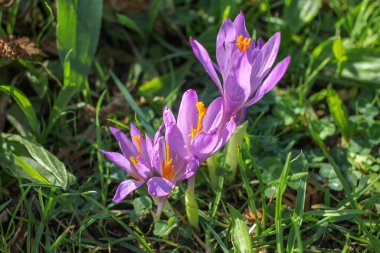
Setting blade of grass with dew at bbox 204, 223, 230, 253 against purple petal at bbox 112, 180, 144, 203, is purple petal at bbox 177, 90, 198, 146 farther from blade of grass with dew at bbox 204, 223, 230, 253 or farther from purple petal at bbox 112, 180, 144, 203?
blade of grass with dew at bbox 204, 223, 230, 253

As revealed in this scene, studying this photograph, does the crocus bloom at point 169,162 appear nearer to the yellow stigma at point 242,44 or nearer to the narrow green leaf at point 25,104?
the yellow stigma at point 242,44

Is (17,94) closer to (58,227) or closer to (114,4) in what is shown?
(58,227)

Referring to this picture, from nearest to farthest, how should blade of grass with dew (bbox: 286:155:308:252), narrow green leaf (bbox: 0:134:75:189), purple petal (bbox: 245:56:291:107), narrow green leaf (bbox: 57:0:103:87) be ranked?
purple petal (bbox: 245:56:291:107)
blade of grass with dew (bbox: 286:155:308:252)
narrow green leaf (bbox: 0:134:75:189)
narrow green leaf (bbox: 57:0:103:87)

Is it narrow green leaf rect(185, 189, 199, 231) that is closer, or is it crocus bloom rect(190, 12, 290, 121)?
crocus bloom rect(190, 12, 290, 121)

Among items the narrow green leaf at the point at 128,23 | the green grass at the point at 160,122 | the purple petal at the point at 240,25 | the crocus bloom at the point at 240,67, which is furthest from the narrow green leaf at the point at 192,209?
the narrow green leaf at the point at 128,23

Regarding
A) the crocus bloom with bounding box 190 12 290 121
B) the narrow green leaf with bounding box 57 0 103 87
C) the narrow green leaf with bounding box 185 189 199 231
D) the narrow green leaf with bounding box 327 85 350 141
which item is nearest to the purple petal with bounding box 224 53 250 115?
the crocus bloom with bounding box 190 12 290 121

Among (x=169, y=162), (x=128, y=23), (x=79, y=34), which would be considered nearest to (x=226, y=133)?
(x=169, y=162)

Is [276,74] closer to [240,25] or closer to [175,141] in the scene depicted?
[240,25]

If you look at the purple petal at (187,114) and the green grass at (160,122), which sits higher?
the purple petal at (187,114)
